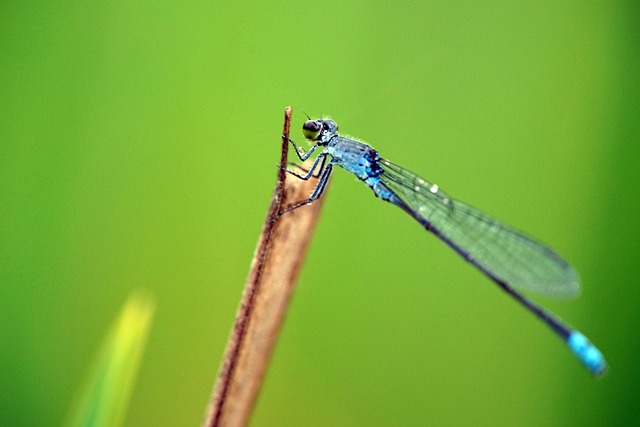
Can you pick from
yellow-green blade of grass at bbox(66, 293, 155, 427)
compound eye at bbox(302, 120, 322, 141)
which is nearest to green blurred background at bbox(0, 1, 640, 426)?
compound eye at bbox(302, 120, 322, 141)

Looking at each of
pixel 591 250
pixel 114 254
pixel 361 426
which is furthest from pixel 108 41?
pixel 591 250

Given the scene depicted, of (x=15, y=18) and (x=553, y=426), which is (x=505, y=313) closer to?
(x=553, y=426)

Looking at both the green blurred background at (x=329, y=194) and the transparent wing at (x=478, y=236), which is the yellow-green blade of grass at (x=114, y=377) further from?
the transparent wing at (x=478, y=236)

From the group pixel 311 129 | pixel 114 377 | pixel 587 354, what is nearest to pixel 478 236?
pixel 587 354

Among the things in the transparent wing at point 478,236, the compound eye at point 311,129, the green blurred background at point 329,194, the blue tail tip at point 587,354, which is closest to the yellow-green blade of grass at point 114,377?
the green blurred background at point 329,194

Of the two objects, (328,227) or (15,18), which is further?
(328,227)

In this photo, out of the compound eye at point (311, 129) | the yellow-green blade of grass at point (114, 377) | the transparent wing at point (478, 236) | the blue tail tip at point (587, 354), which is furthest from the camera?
the transparent wing at point (478, 236)

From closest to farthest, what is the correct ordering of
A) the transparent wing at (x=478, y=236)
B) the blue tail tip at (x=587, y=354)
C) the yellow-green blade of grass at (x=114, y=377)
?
the yellow-green blade of grass at (x=114, y=377), the blue tail tip at (x=587, y=354), the transparent wing at (x=478, y=236)
